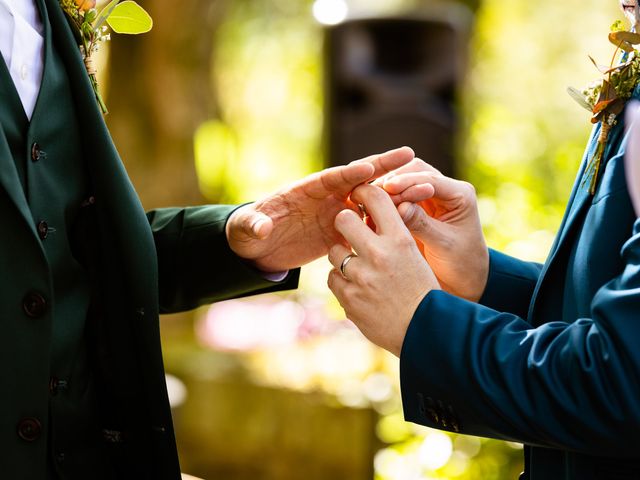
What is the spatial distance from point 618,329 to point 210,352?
4.05 meters

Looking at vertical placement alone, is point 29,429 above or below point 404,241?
below

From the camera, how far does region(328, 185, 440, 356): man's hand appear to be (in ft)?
3.96

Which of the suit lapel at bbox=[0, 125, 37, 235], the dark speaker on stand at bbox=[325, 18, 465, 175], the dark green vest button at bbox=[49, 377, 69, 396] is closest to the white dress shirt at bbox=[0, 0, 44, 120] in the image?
the suit lapel at bbox=[0, 125, 37, 235]

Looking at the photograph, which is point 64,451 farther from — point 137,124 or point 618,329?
point 137,124

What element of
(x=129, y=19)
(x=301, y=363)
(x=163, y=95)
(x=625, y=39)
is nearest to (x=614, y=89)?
(x=625, y=39)

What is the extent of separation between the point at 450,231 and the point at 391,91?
2777 mm

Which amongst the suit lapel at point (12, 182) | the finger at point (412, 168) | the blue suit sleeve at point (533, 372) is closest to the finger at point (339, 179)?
the finger at point (412, 168)

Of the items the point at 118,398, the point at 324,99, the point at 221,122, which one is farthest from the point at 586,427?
the point at 221,122

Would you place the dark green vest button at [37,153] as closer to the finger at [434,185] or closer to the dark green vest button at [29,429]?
the dark green vest button at [29,429]

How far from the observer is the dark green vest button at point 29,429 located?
1105mm

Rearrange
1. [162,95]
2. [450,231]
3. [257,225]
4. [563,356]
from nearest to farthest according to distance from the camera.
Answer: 1. [563,356]
2. [257,225]
3. [450,231]
4. [162,95]

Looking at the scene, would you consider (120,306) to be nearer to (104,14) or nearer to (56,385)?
(56,385)

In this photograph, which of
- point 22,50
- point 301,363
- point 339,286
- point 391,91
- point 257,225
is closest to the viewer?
point 22,50

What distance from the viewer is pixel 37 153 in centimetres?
117
